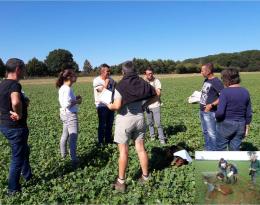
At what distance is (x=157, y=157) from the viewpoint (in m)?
8.01

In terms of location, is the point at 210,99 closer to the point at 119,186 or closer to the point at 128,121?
the point at 128,121

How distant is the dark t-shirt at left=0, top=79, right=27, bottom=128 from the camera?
5859mm

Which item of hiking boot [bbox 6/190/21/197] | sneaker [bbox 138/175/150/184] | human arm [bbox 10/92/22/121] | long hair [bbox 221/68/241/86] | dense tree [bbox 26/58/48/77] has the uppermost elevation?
dense tree [bbox 26/58/48/77]

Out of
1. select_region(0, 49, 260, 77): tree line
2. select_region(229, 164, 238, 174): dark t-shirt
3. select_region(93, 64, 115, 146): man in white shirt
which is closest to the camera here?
select_region(229, 164, 238, 174): dark t-shirt

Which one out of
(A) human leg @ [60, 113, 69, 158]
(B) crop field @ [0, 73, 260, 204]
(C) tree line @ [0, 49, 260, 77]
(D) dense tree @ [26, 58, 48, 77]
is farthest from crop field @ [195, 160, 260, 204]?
(D) dense tree @ [26, 58, 48, 77]

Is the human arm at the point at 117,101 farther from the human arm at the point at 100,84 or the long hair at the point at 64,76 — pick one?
the human arm at the point at 100,84

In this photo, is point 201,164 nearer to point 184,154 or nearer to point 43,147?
point 184,154

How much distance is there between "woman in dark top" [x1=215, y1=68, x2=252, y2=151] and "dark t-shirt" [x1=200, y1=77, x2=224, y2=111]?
1074 millimetres

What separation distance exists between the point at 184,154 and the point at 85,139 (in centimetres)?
378

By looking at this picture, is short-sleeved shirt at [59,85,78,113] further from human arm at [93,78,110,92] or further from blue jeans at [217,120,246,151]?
blue jeans at [217,120,246,151]

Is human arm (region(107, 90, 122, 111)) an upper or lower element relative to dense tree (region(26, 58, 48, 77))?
lower

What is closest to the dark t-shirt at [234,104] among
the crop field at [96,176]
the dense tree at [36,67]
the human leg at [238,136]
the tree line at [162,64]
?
the human leg at [238,136]

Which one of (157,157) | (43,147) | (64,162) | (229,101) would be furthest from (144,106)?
(43,147)

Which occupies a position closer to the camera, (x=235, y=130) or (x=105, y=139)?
(x=235, y=130)
